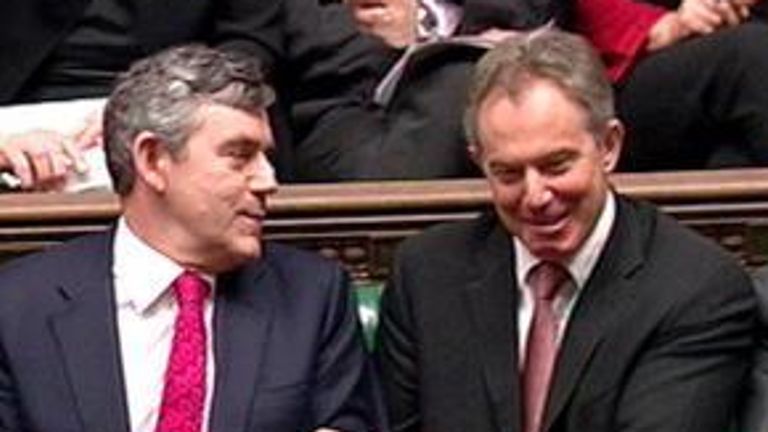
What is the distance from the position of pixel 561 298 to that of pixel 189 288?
0.39 m

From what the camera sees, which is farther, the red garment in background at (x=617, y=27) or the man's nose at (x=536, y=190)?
the red garment in background at (x=617, y=27)

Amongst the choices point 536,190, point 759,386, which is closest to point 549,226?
point 536,190

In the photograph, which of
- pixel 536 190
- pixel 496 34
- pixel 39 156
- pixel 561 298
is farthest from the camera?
pixel 496 34

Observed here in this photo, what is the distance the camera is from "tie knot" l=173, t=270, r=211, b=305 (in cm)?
223

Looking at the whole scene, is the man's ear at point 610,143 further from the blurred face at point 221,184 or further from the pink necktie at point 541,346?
the blurred face at point 221,184

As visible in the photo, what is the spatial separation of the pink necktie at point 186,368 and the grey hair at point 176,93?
151mm

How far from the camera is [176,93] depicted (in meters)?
2.19

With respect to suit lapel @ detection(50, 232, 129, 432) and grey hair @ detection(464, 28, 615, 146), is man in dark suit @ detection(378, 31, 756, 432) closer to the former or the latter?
grey hair @ detection(464, 28, 615, 146)

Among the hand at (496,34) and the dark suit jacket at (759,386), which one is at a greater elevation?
the hand at (496,34)

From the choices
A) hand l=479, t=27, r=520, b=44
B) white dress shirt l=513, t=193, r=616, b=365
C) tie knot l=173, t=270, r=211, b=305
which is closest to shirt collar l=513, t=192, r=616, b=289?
white dress shirt l=513, t=193, r=616, b=365

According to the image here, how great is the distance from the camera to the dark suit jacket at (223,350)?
7.24 ft

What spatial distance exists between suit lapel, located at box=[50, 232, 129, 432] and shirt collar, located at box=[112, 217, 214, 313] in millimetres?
14

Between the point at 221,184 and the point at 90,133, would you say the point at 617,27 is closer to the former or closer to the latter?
the point at 90,133

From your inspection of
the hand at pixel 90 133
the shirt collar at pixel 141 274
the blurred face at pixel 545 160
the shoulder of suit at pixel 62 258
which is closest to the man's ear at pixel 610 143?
the blurred face at pixel 545 160
